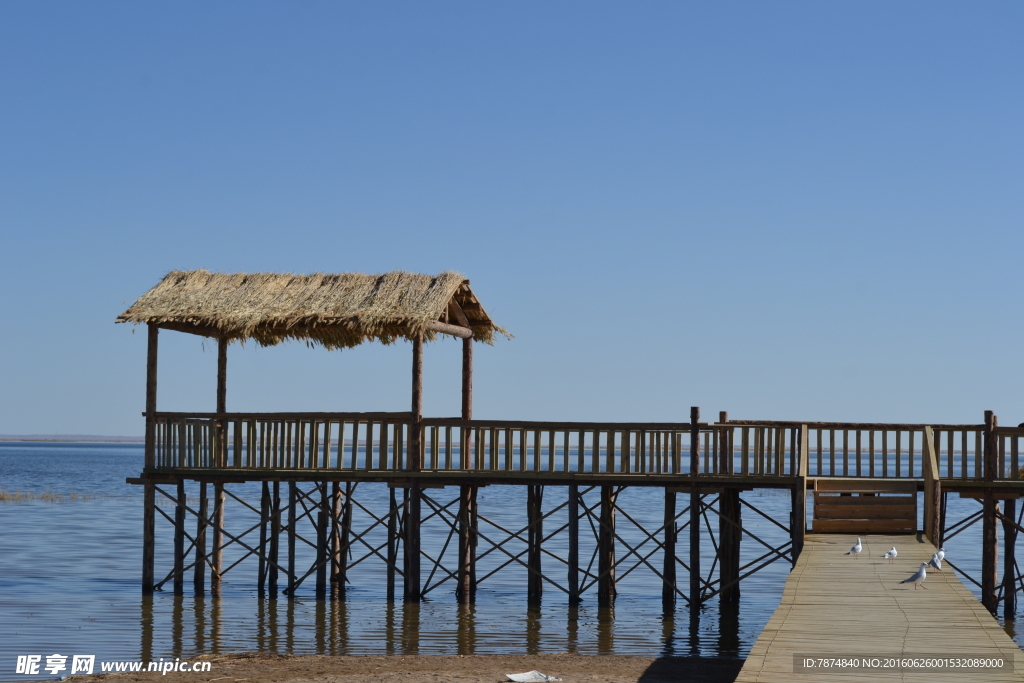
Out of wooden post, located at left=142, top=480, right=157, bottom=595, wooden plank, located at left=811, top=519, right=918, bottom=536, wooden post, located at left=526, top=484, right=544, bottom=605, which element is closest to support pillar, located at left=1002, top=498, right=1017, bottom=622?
wooden plank, located at left=811, top=519, right=918, bottom=536

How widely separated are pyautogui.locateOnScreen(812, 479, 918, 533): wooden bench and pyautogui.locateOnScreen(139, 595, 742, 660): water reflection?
220 cm

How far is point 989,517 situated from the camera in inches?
738

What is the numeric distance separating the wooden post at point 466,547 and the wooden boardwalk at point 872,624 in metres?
7.96

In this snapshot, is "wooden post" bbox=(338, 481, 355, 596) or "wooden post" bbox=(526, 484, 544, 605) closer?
"wooden post" bbox=(526, 484, 544, 605)

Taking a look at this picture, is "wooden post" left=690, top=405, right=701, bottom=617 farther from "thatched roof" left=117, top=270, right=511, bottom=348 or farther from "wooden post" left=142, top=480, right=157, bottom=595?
"wooden post" left=142, top=480, right=157, bottom=595

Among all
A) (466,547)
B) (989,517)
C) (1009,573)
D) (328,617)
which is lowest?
(328,617)

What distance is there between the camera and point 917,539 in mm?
16188

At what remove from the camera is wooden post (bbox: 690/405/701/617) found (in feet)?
60.4

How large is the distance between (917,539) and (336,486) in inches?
384

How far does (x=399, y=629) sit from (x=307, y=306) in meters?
5.36

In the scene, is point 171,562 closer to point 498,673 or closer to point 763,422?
point 763,422

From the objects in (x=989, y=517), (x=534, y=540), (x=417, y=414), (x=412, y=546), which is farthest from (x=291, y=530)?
(x=989, y=517)

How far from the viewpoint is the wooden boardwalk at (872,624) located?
8.28 metres

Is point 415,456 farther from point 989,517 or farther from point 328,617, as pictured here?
point 989,517
